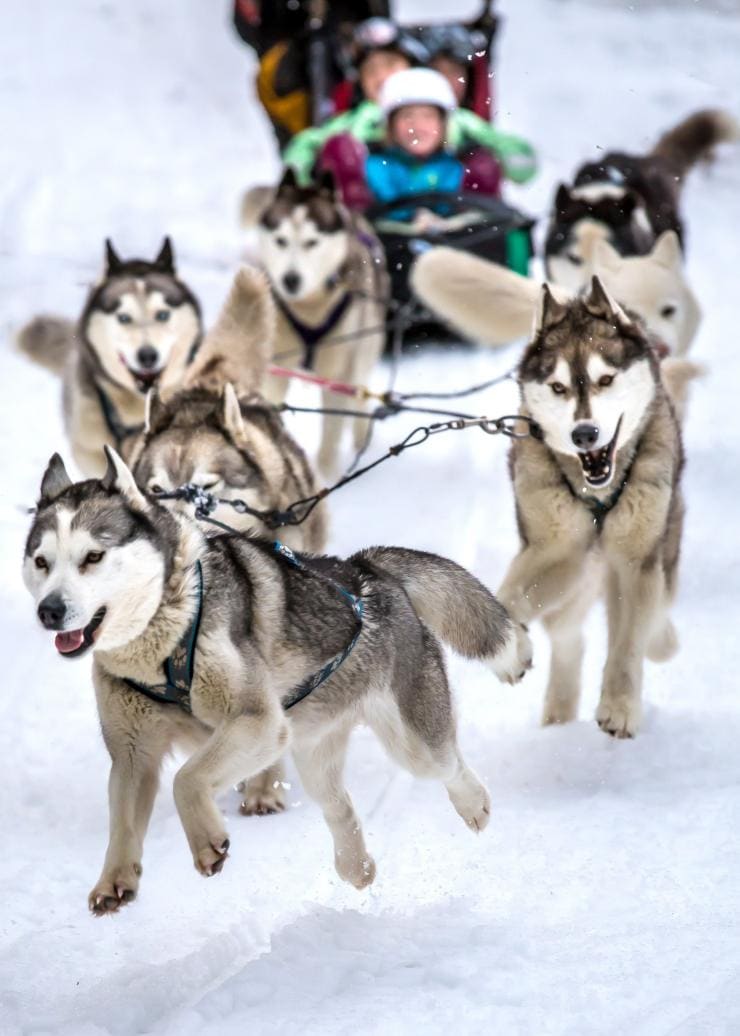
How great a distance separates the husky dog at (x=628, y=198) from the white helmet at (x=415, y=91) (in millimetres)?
936

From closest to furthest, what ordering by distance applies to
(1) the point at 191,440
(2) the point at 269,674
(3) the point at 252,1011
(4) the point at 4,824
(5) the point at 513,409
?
(3) the point at 252,1011
(2) the point at 269,674
(4) the point at 4,824
(1) the point at 191,440
(5) the point at 513,409

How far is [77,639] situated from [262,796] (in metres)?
1.24

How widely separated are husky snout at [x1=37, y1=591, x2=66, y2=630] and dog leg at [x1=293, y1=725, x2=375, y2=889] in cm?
81

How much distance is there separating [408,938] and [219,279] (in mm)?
6992

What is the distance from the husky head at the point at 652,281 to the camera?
5.37 m

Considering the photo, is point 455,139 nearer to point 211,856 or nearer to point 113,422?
point 113,422

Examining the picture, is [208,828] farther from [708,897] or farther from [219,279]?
[219,279]

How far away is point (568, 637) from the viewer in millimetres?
4340

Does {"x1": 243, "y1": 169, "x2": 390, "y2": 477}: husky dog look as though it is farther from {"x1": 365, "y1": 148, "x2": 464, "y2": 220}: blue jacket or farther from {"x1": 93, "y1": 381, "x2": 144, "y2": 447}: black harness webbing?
{"x1": 93, "y1": 381, "x2": 144, "y2": 447}: black harness webbing

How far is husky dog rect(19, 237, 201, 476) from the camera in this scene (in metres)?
5.61

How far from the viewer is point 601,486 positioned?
3906 mm

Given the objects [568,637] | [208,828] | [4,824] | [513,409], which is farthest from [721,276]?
A: [208,828]

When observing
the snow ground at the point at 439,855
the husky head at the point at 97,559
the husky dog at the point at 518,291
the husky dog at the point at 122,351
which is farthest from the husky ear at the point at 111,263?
the husky head at the point at 97,559

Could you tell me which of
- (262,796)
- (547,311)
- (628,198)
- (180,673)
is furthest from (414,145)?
(180,673)
